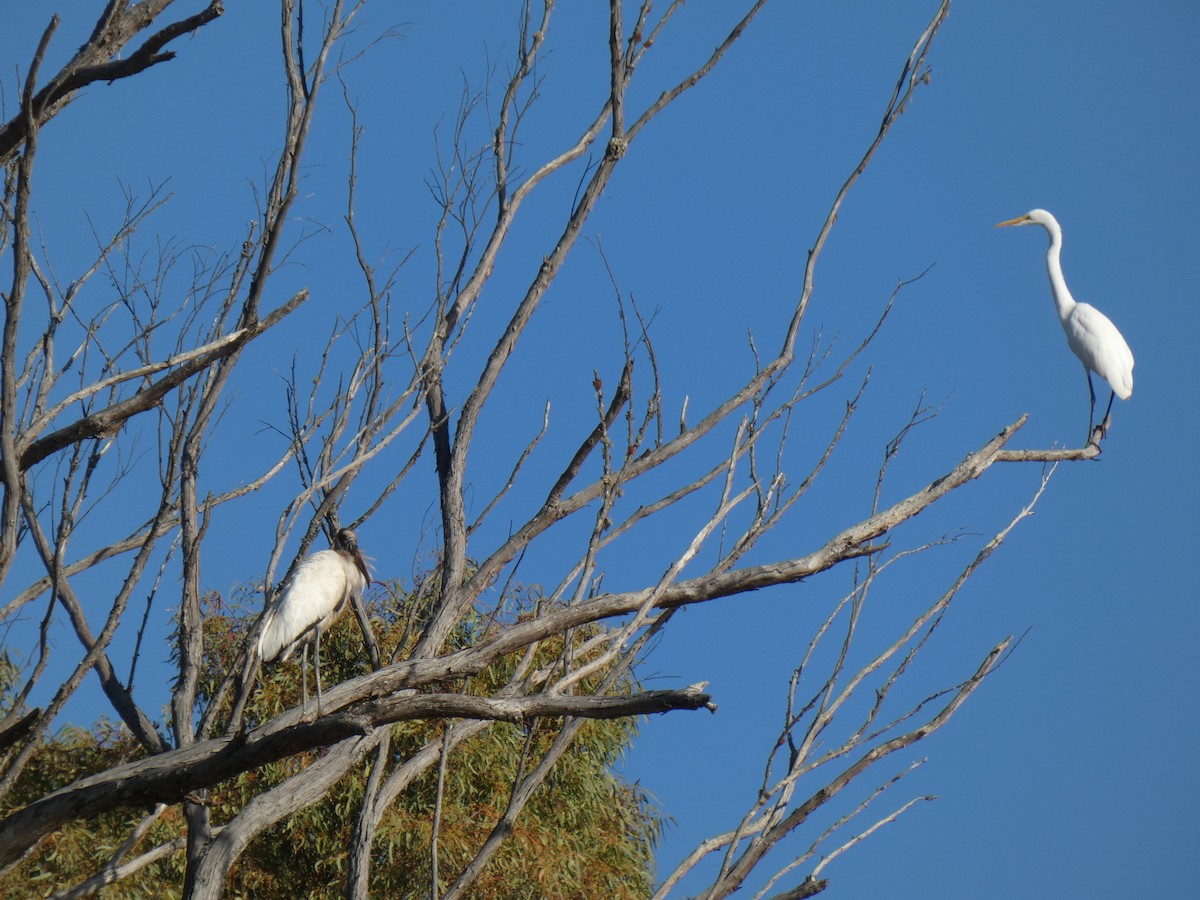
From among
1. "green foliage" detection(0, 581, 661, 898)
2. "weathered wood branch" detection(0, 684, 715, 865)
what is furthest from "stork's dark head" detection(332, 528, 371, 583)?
"weathered wood branch" detection(0, 684, 715, 865)

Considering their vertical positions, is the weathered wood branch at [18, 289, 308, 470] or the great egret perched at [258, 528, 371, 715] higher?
the great egret perched at [258, 528, 371, 715]

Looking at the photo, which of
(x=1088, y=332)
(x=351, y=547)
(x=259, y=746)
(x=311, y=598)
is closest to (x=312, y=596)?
(x=311, y=598)

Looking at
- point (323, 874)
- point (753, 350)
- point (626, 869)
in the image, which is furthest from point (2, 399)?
point (626, 869)

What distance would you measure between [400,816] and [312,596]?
7.80ft

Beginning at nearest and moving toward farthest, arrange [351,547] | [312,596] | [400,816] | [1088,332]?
[312,596]
[351,547]
[400,816]
[1088,332]

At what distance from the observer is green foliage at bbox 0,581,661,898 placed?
22.1ft

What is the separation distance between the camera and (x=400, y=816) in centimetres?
678

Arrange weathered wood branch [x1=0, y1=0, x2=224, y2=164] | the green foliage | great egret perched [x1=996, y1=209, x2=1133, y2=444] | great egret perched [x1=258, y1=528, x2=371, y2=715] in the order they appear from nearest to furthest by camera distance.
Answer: weathered wood branch [x1=0, y1=0, x2=224, y2=164]
great egret perched [x1=258, y1=528, x2=371, y2=715]
the green foliage
great egret perched [x1=996, y1=209, x2=1133, y2=444]

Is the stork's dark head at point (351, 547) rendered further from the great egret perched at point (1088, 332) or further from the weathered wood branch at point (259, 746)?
the great egret perched at point (1088, 332)

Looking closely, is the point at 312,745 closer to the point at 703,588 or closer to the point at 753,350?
the point at 703,588

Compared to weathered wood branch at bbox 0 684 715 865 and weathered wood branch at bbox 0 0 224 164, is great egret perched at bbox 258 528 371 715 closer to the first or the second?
weathered wood branch at bbox 0 684 715 865

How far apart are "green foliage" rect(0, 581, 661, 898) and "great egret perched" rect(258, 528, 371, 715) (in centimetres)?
140

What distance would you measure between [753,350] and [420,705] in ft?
4.86

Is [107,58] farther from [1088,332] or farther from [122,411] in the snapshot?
[1088,332]
